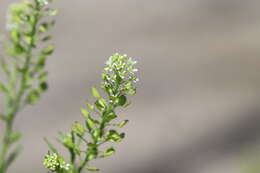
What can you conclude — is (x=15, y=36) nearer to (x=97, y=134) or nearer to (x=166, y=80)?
(x=97, y=134)

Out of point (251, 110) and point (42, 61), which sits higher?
point (251, 110)

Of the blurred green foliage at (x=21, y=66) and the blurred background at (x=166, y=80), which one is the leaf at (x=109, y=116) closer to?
A: the blurred green foliage at (x=21, y=66)

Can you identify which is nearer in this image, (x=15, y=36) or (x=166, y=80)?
(x=15, y=36)

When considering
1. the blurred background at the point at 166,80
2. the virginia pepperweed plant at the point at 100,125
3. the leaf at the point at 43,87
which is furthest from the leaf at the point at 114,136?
the blurred background at the point at 166,80

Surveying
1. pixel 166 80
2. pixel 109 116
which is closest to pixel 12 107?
pixel 109 116

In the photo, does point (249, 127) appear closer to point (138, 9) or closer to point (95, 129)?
point (138, 9)

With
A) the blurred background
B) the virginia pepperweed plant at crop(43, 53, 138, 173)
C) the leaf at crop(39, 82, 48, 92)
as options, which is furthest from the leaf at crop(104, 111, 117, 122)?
the blurred background

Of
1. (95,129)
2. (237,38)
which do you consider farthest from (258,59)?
(95,129)

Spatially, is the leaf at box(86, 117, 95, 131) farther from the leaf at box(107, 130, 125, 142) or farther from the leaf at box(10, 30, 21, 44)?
the leaf at box(10, 30, 21, 44)
